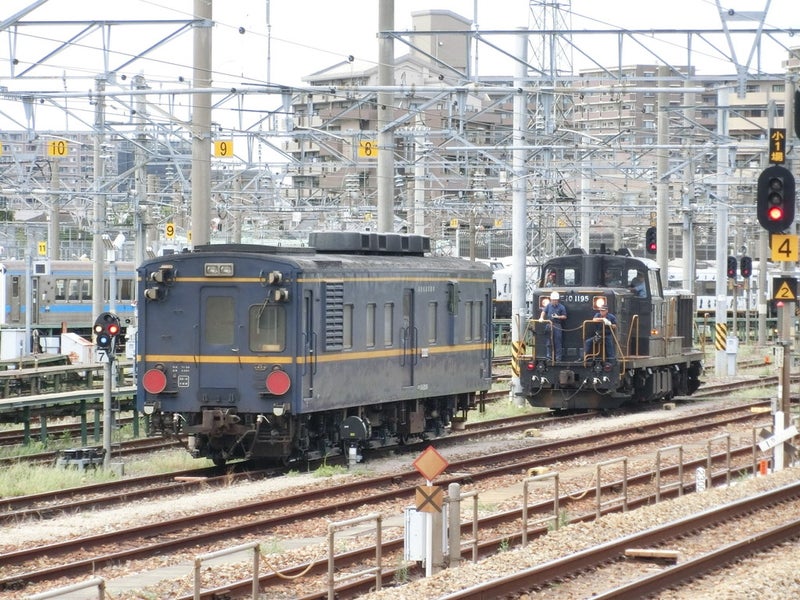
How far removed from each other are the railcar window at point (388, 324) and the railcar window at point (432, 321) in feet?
4.03

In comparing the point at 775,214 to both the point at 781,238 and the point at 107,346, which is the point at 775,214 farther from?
the point at 107,346

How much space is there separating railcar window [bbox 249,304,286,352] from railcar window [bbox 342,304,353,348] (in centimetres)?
136

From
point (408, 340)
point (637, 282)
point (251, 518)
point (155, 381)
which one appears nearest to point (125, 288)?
point (637, 282)

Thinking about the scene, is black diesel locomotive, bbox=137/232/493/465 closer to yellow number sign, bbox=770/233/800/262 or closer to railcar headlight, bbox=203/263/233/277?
railcar headlight, bbox=203/263/233/277

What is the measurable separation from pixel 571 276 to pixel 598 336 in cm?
179

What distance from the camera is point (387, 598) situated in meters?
11.2

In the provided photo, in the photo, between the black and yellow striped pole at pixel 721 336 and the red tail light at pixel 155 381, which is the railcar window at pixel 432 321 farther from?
the black and yellow striped pole at pixel 721 336

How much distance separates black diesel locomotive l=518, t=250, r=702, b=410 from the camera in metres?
28.8

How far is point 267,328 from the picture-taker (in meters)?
19.2

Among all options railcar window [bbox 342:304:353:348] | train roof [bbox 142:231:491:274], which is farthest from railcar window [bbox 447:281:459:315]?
railcar window [bbox 342:304:353:348]

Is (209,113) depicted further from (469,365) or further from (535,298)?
(535,298)

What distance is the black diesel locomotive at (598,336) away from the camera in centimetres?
2883

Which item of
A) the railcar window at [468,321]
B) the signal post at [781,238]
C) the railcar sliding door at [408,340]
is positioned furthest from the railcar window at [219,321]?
the signal post at [781,238]

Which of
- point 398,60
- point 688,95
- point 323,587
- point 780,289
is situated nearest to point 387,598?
point 323,587
